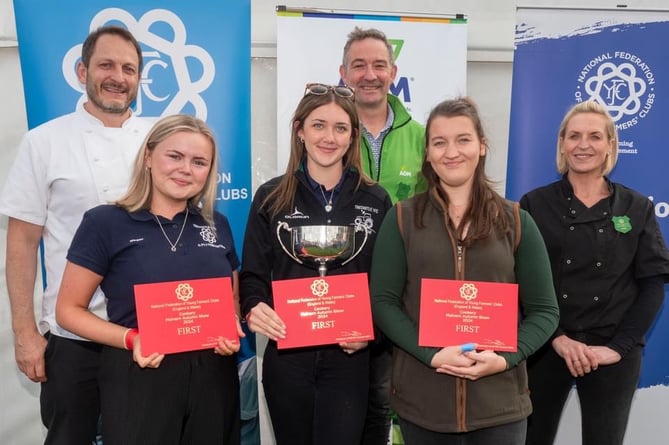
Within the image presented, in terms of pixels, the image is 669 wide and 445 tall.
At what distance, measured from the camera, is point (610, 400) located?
2.58 meters

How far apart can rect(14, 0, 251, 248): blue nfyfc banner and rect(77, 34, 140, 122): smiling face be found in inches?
23.3

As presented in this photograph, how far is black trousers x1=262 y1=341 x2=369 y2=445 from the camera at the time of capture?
2.12 metres

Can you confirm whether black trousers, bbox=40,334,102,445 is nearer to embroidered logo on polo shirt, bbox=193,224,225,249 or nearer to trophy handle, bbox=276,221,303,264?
embroidered logo on polo shirt, bbox=193,224,225,249

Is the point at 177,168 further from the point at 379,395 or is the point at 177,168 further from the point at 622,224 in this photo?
the point at 622,224

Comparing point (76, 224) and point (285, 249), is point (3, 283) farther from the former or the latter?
point (285, 249)

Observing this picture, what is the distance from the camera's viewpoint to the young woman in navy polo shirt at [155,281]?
73.7 inches

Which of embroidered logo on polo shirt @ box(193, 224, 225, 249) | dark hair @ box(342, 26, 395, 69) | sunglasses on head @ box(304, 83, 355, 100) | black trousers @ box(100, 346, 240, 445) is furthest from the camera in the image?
dark hair @ box(342, 26, 395, 69)

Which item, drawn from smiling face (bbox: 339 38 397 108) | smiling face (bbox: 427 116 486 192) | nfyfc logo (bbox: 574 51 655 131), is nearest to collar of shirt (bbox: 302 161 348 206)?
smiling face (bbox: 427 116 486 192)

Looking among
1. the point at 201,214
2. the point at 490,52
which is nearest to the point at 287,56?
the point at 490,52

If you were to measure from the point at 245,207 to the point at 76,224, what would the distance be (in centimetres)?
116

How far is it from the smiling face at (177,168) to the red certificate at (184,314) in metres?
0.34

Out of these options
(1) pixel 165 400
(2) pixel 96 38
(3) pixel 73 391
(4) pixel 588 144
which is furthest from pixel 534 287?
(2) pixel 96 38

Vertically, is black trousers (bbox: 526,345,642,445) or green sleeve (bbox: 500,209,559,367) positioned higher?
green sleeve (bbox: 500,209,559,367)

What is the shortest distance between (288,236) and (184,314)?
53 centimetres
